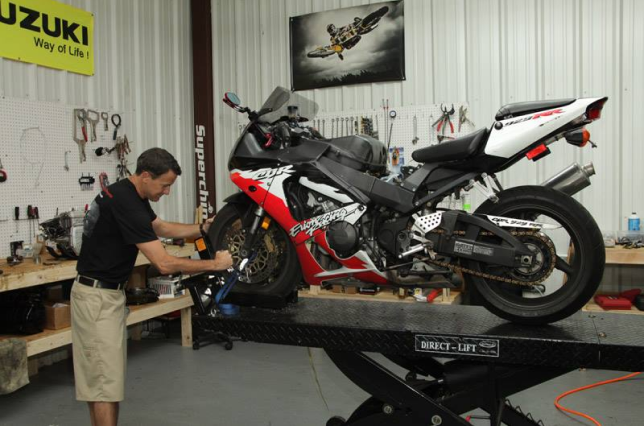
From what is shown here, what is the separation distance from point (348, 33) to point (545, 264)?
11.9 feet

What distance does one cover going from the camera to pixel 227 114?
Result: 5.84 m

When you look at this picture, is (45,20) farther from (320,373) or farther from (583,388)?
(583,388)

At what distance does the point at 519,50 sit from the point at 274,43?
241cm

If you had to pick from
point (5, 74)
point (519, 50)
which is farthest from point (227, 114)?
point (519, 50)

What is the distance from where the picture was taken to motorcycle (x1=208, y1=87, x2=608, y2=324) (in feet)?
7.23

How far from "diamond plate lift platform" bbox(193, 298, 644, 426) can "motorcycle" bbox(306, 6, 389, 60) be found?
11.1 feet

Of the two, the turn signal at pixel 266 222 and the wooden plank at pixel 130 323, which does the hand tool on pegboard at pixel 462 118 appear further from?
the wooden plank at pixel 130 323

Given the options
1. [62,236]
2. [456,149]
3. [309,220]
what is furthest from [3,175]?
[456,149]

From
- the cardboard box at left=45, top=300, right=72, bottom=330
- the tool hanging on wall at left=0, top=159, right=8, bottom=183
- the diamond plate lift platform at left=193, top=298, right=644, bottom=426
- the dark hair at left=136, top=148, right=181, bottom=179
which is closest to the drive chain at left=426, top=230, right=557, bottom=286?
the diamond plate lift platform at left=193, top=298, right=644, bottom=426

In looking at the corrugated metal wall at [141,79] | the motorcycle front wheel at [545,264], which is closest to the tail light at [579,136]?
the motorcycle front wheel at [545,264]

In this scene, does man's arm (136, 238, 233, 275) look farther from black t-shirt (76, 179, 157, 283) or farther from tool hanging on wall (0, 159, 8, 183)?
tool hanging on wall (0, 159, 8, 183)

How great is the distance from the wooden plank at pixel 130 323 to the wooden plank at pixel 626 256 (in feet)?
11.3

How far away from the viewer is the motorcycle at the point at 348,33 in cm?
512

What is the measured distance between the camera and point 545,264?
2223 mm
